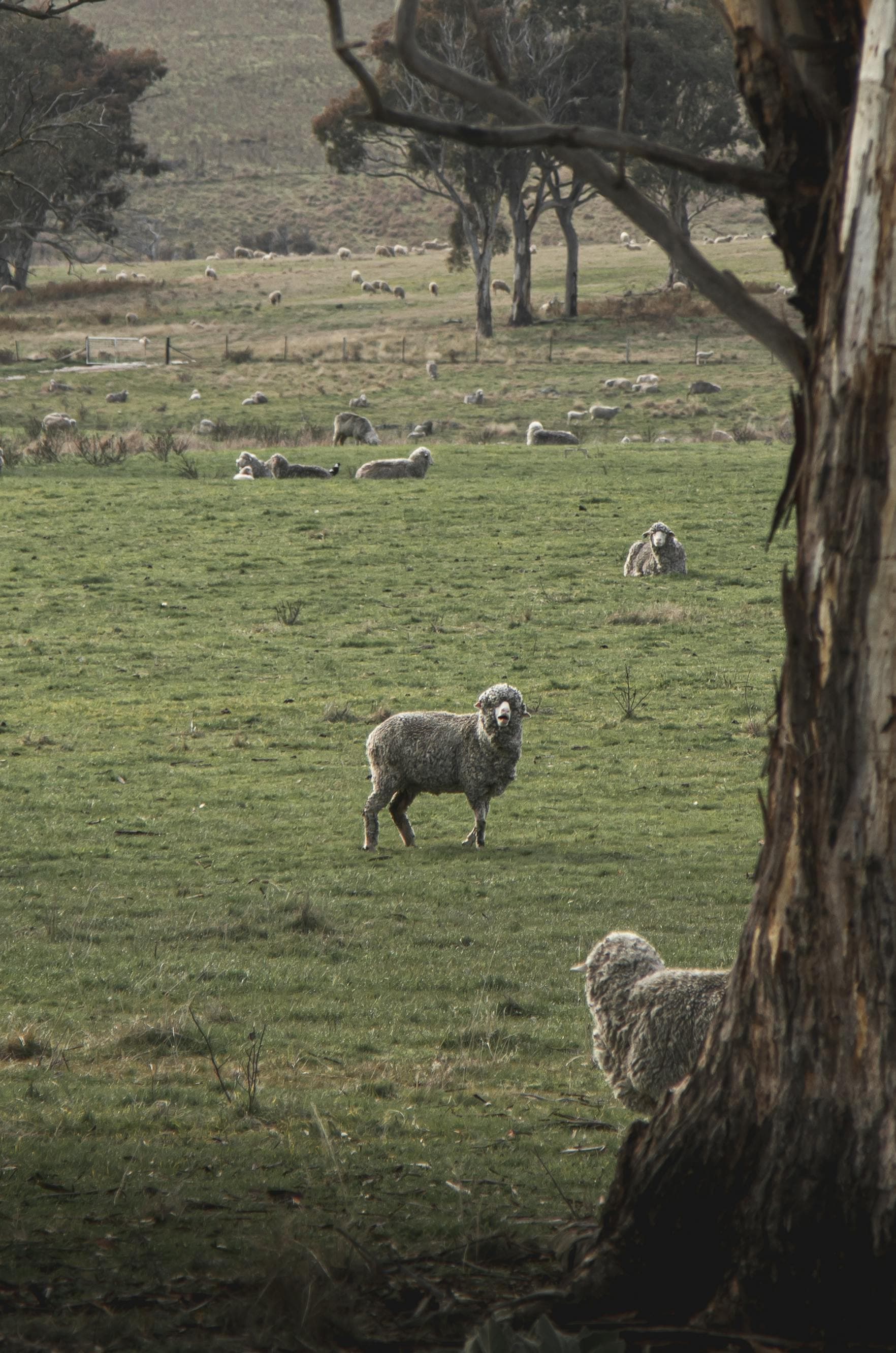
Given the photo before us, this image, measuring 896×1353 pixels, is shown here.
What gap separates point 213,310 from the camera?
2613 inches

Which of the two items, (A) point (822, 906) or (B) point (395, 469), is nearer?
(A) point (822, 906)

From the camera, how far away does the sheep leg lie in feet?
45.9

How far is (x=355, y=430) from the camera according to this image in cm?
3784

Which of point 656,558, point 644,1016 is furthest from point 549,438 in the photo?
point 644,1016

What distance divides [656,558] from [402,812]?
1133 centimetres

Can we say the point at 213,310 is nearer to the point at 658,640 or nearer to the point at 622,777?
the point at 658,640

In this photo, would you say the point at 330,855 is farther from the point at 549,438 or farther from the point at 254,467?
the point at 549,438

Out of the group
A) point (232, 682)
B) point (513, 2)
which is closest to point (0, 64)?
point (513, 2)

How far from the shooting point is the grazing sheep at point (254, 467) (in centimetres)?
3231

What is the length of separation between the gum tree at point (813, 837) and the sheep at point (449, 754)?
338 inches

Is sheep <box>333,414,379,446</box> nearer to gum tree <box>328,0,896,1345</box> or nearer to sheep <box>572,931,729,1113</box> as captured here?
sheep <box>572,931,729,1113</box>

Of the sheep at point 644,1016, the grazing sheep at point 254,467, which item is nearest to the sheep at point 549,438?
the grazing sheep at point 254,467

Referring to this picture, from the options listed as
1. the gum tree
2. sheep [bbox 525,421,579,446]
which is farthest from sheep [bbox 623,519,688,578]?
the gum tree

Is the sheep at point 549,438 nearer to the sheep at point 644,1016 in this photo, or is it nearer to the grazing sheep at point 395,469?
the grazing sheep at point 395,469
